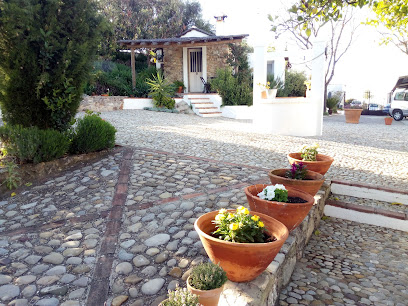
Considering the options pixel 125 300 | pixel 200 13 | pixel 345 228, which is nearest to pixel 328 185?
pixel 345 228

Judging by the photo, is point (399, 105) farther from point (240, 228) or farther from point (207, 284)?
point (207, 284)

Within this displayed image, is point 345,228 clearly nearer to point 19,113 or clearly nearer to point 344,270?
point 344,270

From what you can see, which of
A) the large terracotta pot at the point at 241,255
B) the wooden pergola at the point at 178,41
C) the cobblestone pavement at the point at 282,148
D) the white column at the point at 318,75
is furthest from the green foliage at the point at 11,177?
the wooden pergola at the point at 178,41

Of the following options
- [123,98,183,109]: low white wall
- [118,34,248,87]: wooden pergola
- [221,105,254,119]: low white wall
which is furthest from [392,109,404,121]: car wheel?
[123,98,183,109]: low white wall

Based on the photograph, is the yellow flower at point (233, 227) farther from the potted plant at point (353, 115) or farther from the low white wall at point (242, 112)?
the potted plant at point (353, 115)

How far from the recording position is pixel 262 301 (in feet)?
6.83

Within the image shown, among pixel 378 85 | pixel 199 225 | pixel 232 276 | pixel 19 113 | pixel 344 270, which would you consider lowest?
pixel 344 270

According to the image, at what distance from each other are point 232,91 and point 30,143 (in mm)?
11065

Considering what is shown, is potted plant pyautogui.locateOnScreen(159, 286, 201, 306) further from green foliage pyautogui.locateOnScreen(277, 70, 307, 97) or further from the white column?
green foliage pyautogui.locateOnScreen(277, 70, 307, 97)

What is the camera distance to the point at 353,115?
13.4 m

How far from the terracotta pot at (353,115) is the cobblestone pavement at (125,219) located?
7543mm

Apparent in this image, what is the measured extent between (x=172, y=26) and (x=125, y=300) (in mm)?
22618

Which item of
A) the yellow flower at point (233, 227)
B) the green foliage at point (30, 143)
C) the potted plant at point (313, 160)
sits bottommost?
the yellow flower at point (233, 227)

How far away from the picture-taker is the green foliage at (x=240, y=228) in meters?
2.13
